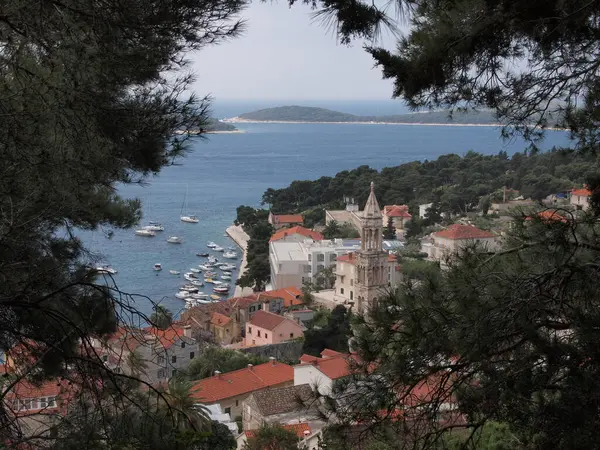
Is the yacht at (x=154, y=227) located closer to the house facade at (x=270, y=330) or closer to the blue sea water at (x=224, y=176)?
the blue sea water at (x=224, y=176)

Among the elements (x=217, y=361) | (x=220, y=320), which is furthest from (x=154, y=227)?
(x=217, y=361)

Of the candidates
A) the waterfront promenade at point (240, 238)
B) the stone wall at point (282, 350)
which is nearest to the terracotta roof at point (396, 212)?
the waterfront promenade at point (240, 238)

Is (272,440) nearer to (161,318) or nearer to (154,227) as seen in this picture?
(161,318)

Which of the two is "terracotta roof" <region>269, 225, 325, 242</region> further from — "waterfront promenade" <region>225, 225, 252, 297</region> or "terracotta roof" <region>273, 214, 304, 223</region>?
"terracotta roof" <region>273, 214, 304, 223</region>

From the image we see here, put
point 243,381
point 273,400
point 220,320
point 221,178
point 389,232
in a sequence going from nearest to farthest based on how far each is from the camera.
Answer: point 273,400
point 243,381
point 220,320
point 389,232
point 221,178

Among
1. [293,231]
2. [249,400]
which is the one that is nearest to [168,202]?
[293,231]

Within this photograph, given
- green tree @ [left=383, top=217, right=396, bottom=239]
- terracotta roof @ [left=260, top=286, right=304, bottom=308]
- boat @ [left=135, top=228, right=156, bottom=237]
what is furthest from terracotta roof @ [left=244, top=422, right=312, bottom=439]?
boat @ [left=135, top=228, right=156, bottom=237]
